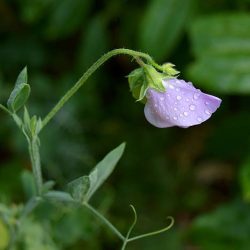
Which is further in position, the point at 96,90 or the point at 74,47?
the point at 74,47

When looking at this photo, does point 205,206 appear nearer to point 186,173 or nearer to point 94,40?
point 186,173

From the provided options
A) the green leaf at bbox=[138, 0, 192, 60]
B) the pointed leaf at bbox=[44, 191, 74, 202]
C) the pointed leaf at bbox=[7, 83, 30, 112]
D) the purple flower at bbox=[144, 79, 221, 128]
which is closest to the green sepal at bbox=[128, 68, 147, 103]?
the purple flower at bbox=[144, 79, 221, 128]

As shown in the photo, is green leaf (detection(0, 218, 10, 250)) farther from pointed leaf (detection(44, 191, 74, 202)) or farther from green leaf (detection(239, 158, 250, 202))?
green leaf (detection(239, 158, 250, 202))

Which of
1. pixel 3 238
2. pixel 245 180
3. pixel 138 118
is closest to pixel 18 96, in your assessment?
pixel 3 238

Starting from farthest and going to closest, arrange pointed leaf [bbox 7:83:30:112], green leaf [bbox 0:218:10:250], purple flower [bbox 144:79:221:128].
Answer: green leaf [bbox 0:218:10:250]
pointed leaf [bbox 7:83:30:112]
purple flower [bbox 144:79:221:128]

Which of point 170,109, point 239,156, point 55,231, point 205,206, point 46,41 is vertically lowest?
point 205,206

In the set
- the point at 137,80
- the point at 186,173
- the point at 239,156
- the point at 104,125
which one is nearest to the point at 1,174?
the point at 104,125

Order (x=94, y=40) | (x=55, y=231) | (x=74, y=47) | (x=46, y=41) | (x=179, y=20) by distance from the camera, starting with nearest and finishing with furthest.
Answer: (x=55, y=231) < (x=179, y=20) < (x=94, y=40) < (x=46, y=41) < (x=74, y=47)

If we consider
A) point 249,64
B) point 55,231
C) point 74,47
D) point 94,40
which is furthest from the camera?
point 74,47
